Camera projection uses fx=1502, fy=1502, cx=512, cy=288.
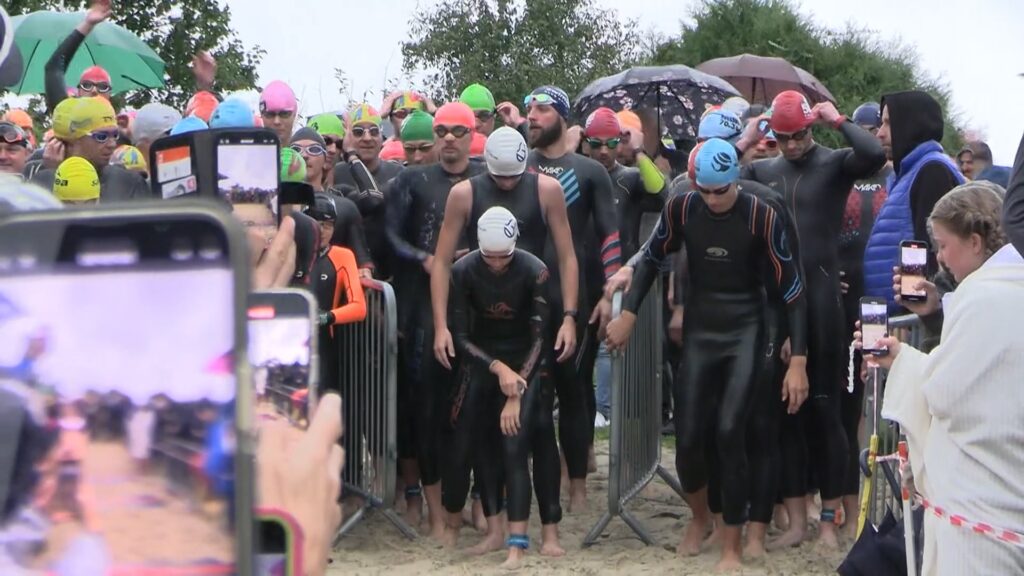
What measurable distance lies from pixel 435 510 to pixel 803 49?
28.4 metres

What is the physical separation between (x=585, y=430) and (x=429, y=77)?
1596cm

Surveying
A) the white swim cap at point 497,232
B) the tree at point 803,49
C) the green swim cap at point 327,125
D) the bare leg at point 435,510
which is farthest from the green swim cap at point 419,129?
the tree at point 803,49

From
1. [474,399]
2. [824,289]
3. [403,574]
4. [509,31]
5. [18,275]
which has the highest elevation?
[509,31]

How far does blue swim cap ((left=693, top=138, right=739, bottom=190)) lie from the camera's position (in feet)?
23.0

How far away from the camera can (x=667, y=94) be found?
12.2 m

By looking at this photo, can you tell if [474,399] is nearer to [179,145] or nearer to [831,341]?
A: [831,341]

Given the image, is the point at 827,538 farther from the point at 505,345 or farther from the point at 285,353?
the point at 285,353

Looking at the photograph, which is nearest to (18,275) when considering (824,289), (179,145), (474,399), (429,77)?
(179,145)

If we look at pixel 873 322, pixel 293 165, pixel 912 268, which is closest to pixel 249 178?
pixel 873 322

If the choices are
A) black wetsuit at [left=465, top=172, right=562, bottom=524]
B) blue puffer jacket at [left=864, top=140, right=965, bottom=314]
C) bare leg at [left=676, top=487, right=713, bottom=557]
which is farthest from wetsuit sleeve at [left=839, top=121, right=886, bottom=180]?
bare leg at [left=676, top=487, right=713, bottom=557]

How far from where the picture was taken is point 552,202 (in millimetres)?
7660

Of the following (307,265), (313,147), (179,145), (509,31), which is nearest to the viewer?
(179,145)

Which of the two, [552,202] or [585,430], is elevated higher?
[552,202]

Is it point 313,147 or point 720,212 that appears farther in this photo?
point 313,147
